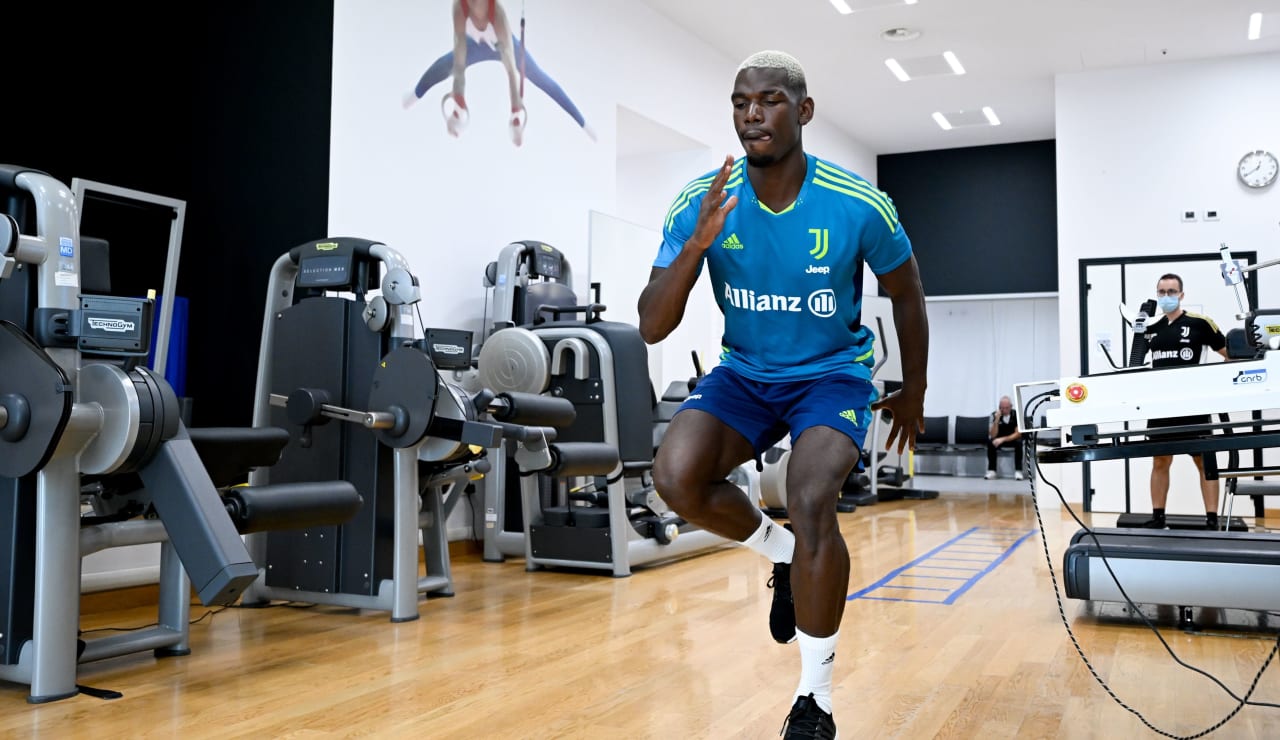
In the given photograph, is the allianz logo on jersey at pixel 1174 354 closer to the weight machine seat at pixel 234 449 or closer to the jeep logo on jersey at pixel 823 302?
the jeep logo on jersey at pixel 823 302

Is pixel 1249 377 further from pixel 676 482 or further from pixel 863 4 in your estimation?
pixel 863 4

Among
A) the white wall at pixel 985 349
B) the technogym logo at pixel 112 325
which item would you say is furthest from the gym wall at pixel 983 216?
the technogym logo at pixel 112 325

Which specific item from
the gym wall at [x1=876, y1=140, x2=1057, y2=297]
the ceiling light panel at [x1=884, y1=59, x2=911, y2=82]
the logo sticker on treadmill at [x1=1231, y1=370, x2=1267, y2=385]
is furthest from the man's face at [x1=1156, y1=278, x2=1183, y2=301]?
the gym wall at [x1=876, y1=140, x2=1057, y2=297]

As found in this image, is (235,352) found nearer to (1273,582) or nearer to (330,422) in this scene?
(330,422)

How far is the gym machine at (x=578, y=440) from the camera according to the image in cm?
500

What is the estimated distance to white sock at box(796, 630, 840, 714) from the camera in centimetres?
219

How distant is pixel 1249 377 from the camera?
2.32m

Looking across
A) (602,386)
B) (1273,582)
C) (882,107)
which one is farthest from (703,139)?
(1273,582)

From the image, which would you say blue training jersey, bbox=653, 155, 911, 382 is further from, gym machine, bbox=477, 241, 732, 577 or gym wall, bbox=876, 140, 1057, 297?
gym wall, bbox=876, 140, 1057, 297

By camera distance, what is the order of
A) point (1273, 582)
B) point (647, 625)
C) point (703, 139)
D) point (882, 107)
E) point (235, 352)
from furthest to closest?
1. point (882, 107)
2. point (703, 139)
3. point (235, 352)
4. point (647, 625)
5. point (1273, 582)

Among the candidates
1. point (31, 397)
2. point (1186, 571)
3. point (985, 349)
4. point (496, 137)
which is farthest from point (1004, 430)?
point (31, 397)

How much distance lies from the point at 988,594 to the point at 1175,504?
5.39m

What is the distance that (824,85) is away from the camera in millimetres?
10164

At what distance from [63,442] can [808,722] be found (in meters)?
1.97
